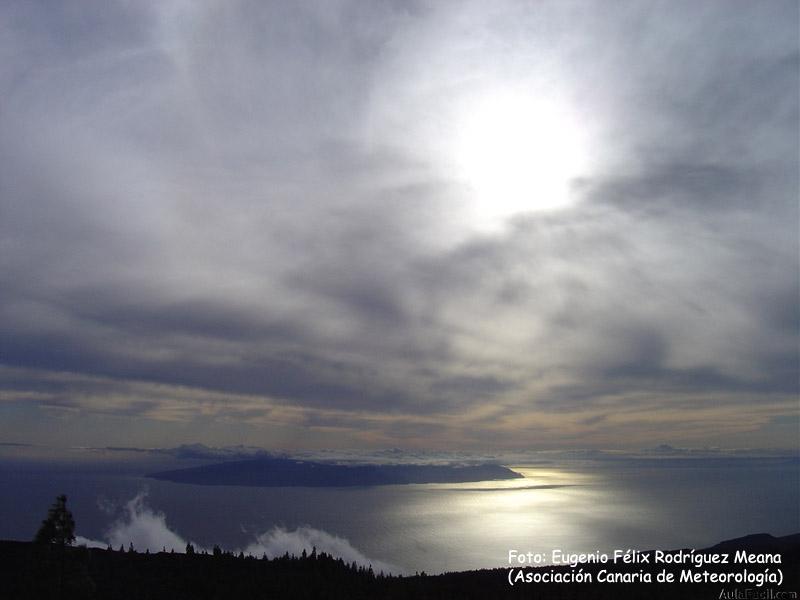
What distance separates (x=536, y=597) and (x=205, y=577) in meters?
53.1

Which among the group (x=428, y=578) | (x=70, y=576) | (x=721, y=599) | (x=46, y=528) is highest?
(x=46, y=528)

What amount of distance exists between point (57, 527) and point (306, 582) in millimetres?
56983

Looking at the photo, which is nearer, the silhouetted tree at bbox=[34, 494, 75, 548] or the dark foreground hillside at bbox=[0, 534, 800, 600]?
the silhouetted tree at bbox=[34, 494, 75, 548]

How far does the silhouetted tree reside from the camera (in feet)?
147

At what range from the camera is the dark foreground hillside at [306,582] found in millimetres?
80188

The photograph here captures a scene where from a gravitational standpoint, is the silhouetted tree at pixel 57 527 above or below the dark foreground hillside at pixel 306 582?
above

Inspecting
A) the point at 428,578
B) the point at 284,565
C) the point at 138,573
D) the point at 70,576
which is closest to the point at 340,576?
the point at 284,565

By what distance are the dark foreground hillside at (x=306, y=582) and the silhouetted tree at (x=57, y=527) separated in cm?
2180

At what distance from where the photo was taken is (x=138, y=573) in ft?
287

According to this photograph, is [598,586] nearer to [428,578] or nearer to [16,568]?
[428,578]

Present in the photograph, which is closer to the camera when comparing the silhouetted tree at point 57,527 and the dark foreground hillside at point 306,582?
the silhouetted tree at point 57,527

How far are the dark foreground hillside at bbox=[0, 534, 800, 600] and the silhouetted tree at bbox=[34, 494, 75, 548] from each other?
21.8 m

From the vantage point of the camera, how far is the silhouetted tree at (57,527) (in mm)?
44656

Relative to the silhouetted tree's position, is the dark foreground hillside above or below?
below
